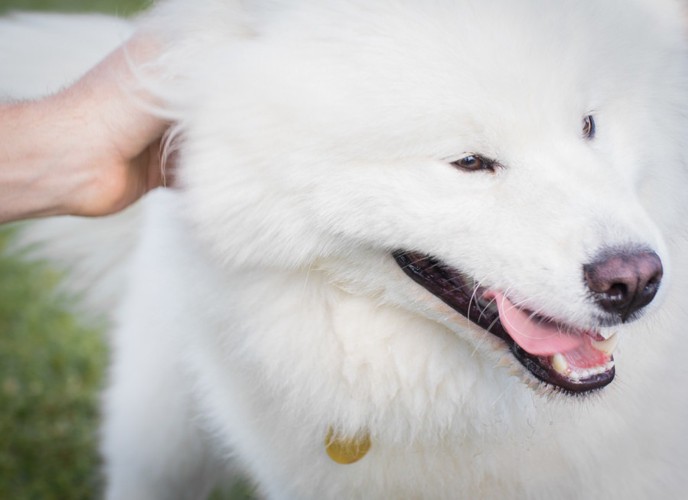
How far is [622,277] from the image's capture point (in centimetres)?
208

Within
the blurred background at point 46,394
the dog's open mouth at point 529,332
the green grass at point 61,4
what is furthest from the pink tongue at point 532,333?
the green grass at point 61,4

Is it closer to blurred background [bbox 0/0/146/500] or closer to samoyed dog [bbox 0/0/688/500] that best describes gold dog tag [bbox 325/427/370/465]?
samoyed dog [bbox 0/0/688/500]

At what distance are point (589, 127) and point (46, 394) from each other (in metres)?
3.40

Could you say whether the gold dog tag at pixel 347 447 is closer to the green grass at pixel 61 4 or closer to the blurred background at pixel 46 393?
the blurred background at pixel 46 393

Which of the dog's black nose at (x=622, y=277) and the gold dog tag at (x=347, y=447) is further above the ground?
the dog's black nose at (x=622, y=277)

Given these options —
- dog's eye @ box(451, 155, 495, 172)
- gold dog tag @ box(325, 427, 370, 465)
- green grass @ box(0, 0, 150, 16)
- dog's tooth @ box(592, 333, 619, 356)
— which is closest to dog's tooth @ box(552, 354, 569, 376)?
dog's tooth @ box(592, 333, 619, 356)

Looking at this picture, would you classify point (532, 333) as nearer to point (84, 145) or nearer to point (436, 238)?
point (436, 238)

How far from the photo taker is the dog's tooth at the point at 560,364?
229 cm

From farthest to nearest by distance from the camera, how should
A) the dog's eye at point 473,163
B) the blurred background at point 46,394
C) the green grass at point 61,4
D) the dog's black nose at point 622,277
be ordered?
1. the green grass at point 61,4
2. the blurred background at point 46,394
3. the dog's eye at point 473,163
4. the dog's black nose at point 622,277

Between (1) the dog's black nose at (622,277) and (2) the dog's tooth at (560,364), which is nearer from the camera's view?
(1) the dog's black nose at (622,277)

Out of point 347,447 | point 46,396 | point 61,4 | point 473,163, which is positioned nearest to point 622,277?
point 473,163

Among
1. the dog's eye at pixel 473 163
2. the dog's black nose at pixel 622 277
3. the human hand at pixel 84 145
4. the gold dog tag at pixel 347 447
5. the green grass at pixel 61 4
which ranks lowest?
the green grass at pixel 61 4

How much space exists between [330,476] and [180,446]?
104 centimetres

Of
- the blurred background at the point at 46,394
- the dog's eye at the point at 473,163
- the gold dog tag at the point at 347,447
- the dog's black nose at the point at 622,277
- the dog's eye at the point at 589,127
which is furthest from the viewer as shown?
the blurred background at the point at 46,394
